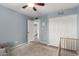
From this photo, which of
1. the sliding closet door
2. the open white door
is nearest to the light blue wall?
the open white door

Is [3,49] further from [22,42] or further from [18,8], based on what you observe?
[18,8]

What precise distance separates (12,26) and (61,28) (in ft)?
3.04

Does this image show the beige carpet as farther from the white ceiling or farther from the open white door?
the white ceiling

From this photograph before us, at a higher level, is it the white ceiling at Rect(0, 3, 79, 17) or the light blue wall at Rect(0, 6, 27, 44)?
the white ceiling at Rect(0, 3, 79, 17)

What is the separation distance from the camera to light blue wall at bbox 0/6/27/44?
4.73 ft

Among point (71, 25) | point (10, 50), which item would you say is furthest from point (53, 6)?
point (10, 50)

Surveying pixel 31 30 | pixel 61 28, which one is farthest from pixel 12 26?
pixel 61 28

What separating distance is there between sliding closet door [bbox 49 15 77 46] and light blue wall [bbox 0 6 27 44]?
542mm

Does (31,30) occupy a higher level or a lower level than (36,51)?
higher

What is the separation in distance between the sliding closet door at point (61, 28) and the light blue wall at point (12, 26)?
542 mm

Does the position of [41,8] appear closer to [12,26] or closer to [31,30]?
[31,30]

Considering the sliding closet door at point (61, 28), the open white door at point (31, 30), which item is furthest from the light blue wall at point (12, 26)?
the sliding closet door at point (61, 28)

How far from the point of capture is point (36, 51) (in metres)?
1.51

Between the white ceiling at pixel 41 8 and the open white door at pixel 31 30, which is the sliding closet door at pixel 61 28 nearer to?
the white ceiling at pixel 41 8
